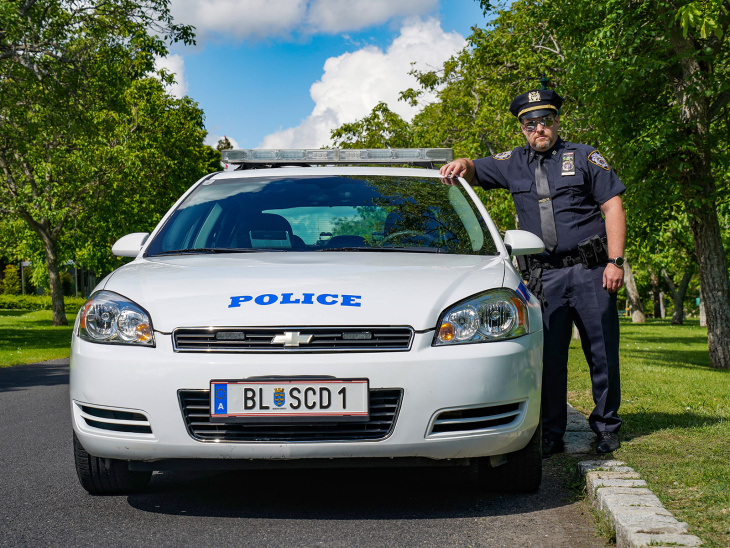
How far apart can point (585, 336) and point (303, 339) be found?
2.40 metres

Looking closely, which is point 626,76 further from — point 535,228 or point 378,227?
point 378,227

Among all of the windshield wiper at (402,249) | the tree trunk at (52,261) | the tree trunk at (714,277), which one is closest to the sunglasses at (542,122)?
the windshield wiper at (402,249)

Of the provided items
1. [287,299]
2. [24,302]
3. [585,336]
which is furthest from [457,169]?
[24,302]

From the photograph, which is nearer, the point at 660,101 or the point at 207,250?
the point at 207,250

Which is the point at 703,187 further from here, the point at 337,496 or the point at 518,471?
the point at 337,496

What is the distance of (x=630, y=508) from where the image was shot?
3.66 meters

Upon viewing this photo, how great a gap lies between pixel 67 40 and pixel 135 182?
1204 cm

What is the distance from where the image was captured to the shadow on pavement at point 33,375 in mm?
11133

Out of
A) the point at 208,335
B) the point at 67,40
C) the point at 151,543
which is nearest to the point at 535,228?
the point at 208,335

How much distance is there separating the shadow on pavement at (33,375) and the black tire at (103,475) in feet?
21.5

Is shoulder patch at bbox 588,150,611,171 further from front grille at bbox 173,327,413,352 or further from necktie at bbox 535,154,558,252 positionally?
front grille at bbox 173,327,413,352

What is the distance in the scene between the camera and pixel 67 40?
720 inches

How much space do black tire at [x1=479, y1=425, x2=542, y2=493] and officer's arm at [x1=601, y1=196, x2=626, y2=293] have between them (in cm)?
138

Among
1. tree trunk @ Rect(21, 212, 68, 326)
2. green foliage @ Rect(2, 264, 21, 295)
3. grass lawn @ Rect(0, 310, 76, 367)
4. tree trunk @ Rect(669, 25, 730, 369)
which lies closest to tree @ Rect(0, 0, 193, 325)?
grass lawn @ Rect(0, 310, 76, 367)
